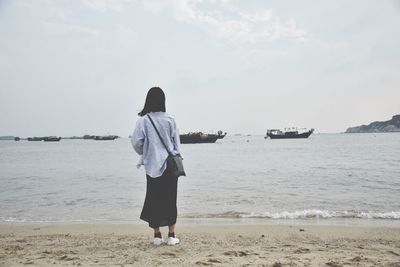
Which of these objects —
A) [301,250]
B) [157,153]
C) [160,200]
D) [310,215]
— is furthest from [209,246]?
[310,215]

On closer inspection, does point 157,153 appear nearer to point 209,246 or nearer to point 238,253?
point 209,246

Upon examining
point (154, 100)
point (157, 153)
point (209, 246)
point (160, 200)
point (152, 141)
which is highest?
point (154, 100)

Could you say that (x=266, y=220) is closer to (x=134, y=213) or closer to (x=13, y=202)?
(x=134, y=213)

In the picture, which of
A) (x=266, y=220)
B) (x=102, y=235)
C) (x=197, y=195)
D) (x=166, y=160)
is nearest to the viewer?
(x=166, y=160)

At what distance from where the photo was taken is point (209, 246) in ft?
14.2

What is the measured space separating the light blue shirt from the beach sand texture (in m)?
0.97

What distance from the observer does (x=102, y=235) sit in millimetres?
5305

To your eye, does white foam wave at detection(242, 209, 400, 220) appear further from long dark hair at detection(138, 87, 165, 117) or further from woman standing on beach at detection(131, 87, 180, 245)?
long dark hair at detection(138, 87, 165, 117)

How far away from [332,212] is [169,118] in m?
4.93

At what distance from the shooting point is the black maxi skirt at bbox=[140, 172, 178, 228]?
423cm

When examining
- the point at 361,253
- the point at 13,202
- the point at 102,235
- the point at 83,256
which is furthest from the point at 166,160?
the point at 13,202

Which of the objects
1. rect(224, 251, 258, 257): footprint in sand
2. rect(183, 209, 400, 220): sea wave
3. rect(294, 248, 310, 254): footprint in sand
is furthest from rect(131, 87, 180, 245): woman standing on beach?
rect(183, 209, 400, 220): sea wave

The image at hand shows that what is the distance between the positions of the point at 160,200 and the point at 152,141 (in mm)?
701

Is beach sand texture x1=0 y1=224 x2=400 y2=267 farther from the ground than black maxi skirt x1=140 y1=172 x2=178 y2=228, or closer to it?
closer to it
